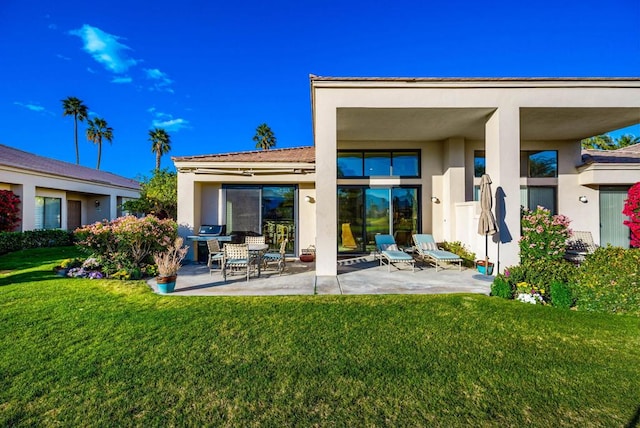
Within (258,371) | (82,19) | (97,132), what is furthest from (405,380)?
(97,132)

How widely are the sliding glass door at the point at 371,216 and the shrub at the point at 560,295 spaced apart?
593 cm

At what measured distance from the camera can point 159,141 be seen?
34625 mm

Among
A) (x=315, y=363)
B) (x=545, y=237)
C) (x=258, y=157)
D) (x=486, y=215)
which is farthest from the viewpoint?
(x=258, y=157)

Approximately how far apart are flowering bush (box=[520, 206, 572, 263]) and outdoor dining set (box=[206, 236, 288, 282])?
20.8 ft

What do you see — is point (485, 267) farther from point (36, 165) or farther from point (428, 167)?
point (36, 165)

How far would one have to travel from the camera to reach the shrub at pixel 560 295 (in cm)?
513

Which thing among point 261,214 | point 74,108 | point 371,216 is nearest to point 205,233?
point 261,214

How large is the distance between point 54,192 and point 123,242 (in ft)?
45.6

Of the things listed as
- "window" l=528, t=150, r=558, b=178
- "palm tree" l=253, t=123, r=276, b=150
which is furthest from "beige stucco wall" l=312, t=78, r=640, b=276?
"palm tree" l=253, t=123, r=276, b=150

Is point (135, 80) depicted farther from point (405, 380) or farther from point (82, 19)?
point (405, 380)

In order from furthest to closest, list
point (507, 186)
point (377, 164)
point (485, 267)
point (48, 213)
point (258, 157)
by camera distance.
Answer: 1. point (48, 213)
2. point (377, 164)
3. point (258, 157)
4. point (485, 267)
5. point (507, 186)

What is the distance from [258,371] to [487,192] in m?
7.05

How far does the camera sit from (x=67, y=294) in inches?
237

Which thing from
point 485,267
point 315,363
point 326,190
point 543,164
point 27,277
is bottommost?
point 315,363
